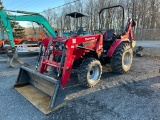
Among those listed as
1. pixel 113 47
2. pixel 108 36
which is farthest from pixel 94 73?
pixel 108 36

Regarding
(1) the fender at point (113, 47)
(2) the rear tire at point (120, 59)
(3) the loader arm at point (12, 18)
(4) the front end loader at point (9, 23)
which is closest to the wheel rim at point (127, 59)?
(2) the rear tire at point (120, 59)

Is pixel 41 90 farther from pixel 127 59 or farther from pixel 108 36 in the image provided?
pixel 127 59

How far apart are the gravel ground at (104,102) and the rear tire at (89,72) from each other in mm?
197

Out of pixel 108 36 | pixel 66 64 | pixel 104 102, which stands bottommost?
pixel 104 102

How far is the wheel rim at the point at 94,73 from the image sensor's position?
17.6 ft

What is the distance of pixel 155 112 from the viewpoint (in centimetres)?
368

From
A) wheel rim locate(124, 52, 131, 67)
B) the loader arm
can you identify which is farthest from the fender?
the loader arm

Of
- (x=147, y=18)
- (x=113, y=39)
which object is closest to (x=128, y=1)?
(x=147, y=18)

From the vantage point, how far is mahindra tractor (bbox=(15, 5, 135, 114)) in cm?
426

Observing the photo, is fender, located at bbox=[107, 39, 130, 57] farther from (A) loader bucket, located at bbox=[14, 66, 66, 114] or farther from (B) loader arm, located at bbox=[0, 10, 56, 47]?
(B) loader arm, located at bbox=[0, 10, 56, 47]

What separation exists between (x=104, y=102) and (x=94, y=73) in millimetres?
1344

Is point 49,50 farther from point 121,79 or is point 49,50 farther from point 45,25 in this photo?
point 45,25

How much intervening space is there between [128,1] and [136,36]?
910 centimetres

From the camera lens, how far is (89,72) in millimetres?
5059
